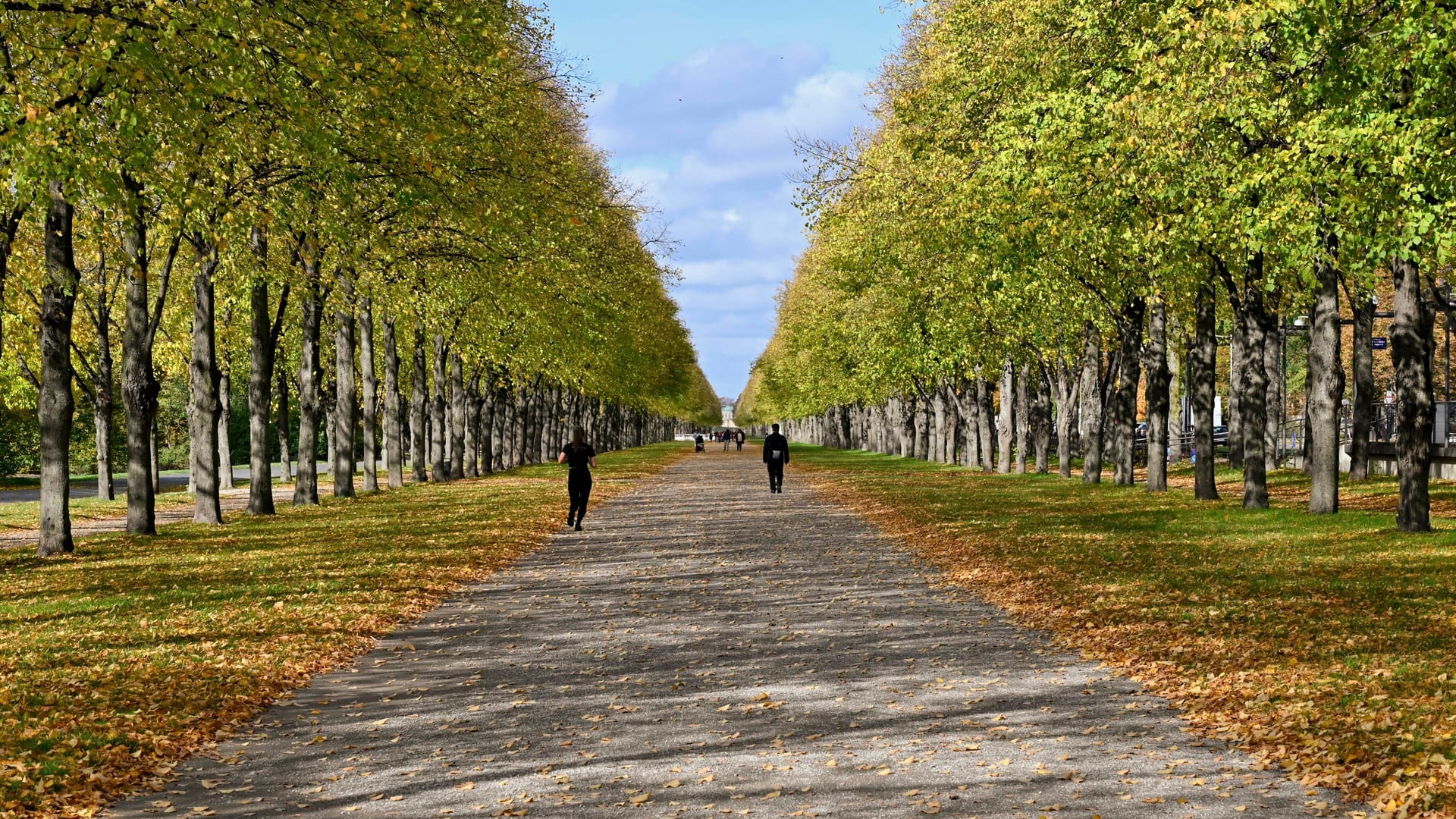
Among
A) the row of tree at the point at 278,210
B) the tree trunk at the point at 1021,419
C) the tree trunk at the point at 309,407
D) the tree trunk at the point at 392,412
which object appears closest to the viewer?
the row of tree at the point at 278,210

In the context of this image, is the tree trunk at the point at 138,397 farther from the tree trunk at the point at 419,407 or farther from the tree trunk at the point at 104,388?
the tree trunk at the point at 419,407

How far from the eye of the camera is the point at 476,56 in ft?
55.7

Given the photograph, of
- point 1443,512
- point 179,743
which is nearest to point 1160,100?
point 1443,512

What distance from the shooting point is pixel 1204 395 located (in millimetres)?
27734

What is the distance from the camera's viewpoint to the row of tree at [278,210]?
11.8 m

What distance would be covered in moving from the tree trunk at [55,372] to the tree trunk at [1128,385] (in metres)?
20.7

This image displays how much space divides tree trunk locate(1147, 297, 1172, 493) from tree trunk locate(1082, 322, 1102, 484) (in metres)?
2.73

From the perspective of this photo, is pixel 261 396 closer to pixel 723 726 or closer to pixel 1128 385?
pixel 1128 385

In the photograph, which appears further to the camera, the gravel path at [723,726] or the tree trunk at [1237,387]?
the tree trunk at [1237,387]

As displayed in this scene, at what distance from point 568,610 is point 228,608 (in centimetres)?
318

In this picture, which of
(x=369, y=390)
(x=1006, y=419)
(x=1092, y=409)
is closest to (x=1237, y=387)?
(x=1092, y=409)

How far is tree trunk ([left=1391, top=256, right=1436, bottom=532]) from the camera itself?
17.6 m

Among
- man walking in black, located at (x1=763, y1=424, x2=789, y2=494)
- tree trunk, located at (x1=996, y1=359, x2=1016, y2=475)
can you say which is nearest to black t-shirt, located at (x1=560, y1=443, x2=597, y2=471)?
man walking in black, located at (x1=763, y1=424, x2=789, y2=494)

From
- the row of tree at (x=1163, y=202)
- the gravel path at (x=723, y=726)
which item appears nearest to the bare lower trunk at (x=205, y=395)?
the gravel path at (x=723, y=726)
